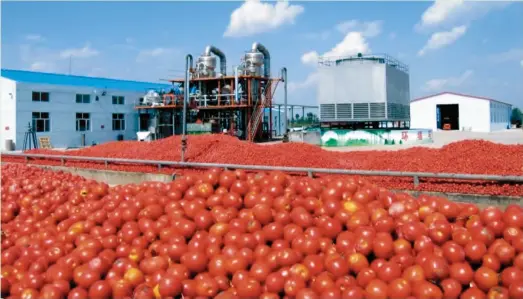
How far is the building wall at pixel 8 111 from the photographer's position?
32.5 m

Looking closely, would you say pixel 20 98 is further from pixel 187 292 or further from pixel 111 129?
pixel 187 292

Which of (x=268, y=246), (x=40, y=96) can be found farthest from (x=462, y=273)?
(x=40, y=96)

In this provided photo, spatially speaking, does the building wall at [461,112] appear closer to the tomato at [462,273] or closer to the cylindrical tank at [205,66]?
the cylindrical tank at [205,66]

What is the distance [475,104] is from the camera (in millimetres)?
59812

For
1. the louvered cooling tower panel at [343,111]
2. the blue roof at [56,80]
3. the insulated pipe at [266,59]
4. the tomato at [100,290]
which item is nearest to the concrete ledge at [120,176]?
the tomato at [100,290]

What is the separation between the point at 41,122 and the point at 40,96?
6.48 ft

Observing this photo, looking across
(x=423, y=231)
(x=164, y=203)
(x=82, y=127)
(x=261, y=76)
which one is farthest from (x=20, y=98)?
(x=423, y=231)

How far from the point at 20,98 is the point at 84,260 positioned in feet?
106

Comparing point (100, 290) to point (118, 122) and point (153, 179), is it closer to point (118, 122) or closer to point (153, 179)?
point (153, 179)

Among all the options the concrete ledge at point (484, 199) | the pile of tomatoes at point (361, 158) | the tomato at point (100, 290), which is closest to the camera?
the tomato at point (100, 290)

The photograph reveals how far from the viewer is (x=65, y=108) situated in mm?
36219

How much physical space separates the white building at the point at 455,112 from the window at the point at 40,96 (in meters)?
45.0

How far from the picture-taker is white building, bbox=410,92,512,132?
Result: 59.4m

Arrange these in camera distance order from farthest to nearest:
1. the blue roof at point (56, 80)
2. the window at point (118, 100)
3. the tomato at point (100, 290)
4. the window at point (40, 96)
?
the window at point (118, 100)
the blue roof at point (56, 80)
the window at point (40, 96)
the tomato at point (100, 290)
